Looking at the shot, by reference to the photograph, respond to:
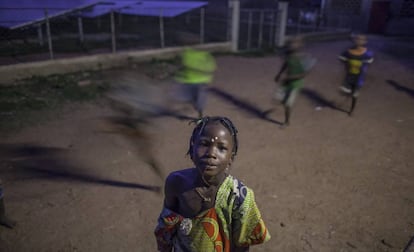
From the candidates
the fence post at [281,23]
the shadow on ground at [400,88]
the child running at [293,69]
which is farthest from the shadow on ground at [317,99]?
the fence post at [281,23]

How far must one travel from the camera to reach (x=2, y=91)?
8539 mm

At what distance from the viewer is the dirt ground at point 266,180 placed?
342cm

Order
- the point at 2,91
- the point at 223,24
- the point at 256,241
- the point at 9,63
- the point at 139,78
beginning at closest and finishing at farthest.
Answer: the point at 256,241, the point at 2,91, the point at 9,63, the point at 139,78, the point at 223,24

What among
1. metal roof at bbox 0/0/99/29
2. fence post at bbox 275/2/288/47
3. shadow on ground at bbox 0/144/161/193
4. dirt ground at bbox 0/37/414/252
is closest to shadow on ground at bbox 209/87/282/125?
dirt ground at bbox 0/37/414/252

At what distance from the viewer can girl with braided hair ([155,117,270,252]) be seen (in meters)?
1.64

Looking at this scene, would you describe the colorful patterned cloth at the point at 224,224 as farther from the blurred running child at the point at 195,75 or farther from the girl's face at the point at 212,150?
the blurred running child at the point at 195,75

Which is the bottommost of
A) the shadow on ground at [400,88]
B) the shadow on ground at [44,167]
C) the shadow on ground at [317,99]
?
the shadow on ground at [44,167]

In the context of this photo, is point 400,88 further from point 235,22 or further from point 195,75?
point 235,22

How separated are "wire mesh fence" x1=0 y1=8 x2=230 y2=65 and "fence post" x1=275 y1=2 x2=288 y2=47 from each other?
276cm

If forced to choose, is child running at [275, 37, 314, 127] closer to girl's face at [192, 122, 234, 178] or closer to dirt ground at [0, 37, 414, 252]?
dirt ground at [0, 37, 414, 252]

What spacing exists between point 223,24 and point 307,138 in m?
11.4

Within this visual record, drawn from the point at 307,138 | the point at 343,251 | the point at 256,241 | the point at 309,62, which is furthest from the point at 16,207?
the point at 309,62

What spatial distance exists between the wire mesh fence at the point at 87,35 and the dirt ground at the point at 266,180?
4.48 meters

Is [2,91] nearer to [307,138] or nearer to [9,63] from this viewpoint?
[9,63]
